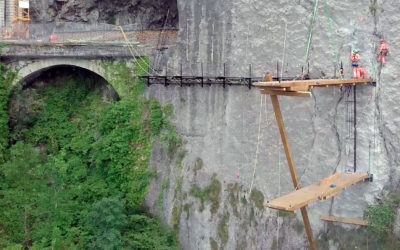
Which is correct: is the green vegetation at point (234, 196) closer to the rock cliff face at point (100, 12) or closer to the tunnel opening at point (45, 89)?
the tunnel opening at point (45, 89)

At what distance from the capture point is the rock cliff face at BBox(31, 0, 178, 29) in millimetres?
16406

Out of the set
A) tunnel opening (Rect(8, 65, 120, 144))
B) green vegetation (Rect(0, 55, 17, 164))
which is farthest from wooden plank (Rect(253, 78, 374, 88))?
green vegetation (Rect(0, 55, 17, 164))

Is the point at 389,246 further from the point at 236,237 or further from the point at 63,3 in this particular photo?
the point at 63,3

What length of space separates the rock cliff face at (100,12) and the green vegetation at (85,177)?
3.17 meters

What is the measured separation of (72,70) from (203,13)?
5387 mm

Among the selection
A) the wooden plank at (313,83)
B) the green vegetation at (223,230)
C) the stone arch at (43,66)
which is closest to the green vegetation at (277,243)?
the green vegetation at (223,230)

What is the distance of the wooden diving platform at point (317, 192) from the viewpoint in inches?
300

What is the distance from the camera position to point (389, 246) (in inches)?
368

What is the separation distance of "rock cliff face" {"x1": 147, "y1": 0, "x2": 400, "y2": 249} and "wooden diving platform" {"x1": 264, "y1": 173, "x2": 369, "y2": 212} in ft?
2.05

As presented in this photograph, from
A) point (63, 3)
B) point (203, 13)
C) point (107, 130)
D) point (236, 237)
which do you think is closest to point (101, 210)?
point (107, 130)

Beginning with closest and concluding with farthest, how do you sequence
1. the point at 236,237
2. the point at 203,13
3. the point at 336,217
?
the point at 336,217 → the point at 236,237 → the point at 203,13

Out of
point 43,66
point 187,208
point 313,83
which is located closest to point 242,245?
point 187,208

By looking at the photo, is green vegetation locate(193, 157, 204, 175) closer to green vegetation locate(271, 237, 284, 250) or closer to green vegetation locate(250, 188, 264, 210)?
green vegetation locate(250, 188, 264, 210)

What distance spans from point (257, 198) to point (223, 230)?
1.21 meters
